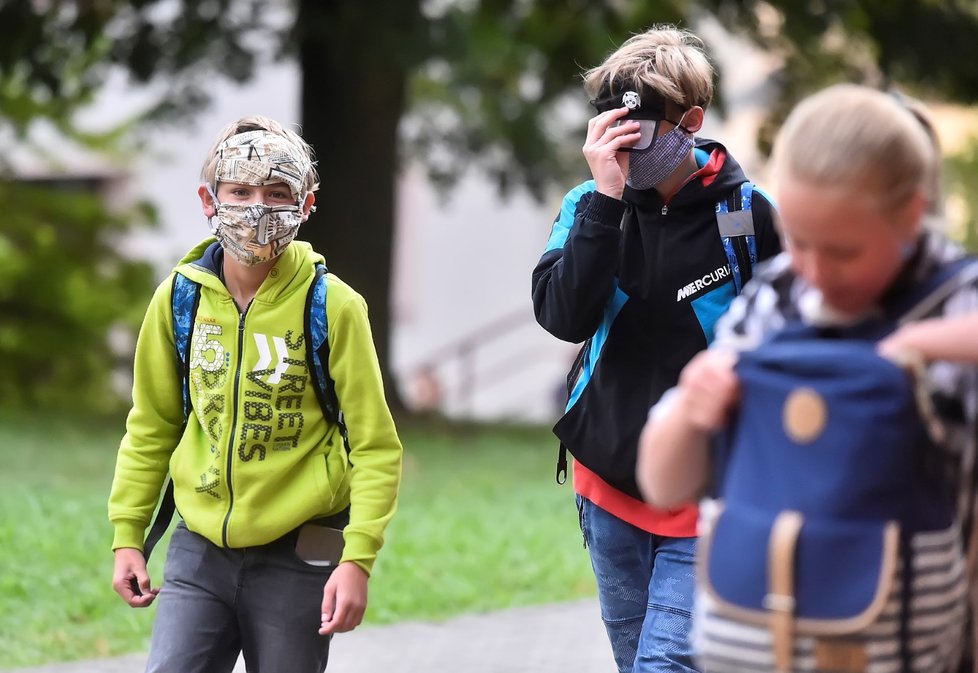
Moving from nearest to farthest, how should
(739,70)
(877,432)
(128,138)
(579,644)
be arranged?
1. (877,432)
2. (579,644)
3. (128,138)
4. (739,70)

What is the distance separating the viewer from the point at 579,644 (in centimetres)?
688

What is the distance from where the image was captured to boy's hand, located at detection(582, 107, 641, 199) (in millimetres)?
3611

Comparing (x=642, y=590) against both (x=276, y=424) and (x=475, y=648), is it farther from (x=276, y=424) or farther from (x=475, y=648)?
(x=475, y=648)

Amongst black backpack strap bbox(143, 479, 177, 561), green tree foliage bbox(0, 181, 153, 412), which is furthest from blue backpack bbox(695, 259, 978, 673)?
green tree foliage bbox(0, 181, 153, 412)

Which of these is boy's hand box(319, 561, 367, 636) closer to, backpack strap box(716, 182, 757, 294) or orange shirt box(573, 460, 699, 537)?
orange shirt box(573, 460, 699, 537)

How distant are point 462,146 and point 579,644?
13.9m

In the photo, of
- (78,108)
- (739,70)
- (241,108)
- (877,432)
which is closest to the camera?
(877,432)

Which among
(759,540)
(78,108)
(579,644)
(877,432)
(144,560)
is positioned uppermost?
(78,108)

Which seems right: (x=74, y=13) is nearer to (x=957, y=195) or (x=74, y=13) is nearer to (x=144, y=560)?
(x=144, y=560)

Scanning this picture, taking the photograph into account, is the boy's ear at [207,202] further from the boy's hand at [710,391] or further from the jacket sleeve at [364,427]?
the boy's hand at [710,391]

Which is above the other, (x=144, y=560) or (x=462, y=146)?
(x=462, y=146)

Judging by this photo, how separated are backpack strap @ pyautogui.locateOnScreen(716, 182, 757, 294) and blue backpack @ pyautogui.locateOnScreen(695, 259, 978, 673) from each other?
53.8 inches

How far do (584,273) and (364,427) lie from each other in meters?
0.65

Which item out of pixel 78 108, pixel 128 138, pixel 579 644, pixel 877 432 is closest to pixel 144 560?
pixel 877 432
